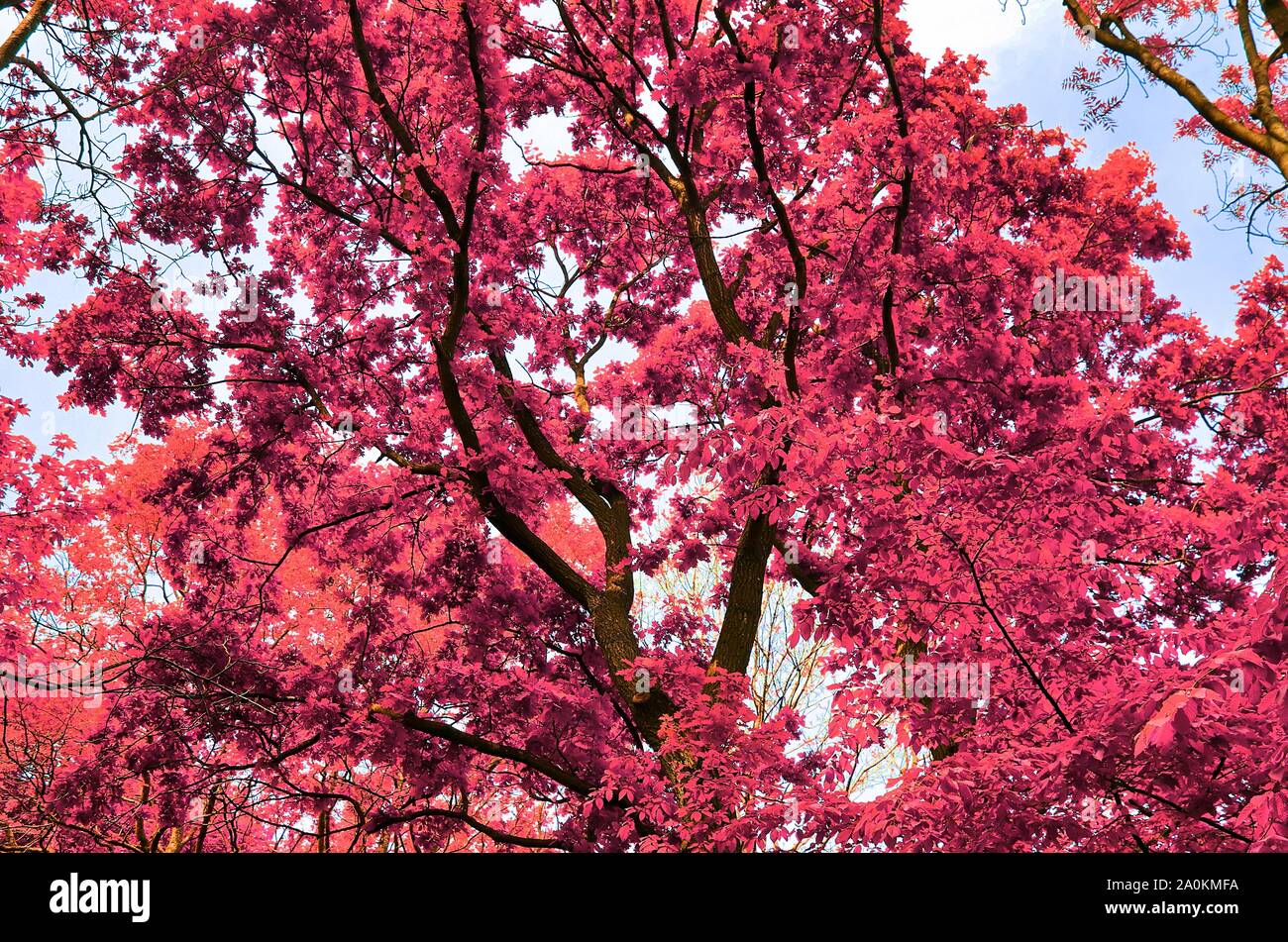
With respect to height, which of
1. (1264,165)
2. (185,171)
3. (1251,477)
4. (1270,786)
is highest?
(185,171)

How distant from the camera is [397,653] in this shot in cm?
989

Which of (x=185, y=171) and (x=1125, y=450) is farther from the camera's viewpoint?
(x=185, y=171)

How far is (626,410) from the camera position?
988 cm

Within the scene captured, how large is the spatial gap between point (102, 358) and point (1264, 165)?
429 inches

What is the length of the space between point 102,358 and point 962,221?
29.2ft

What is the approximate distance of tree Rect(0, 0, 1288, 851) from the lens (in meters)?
5.41

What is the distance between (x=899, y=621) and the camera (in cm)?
521

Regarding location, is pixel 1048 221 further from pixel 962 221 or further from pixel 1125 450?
pixel 1125 450

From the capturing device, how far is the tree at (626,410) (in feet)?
17.7

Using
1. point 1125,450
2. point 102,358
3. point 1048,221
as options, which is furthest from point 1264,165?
point 102,358
